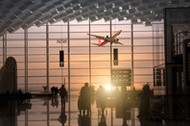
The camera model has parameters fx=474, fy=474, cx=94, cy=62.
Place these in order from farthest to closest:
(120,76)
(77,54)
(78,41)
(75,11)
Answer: (75,11)
(78,41)
(77,54)
(120,76)

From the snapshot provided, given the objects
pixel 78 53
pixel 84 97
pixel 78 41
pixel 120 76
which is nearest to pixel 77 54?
pixel 78 53

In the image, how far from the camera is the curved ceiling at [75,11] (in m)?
42.8

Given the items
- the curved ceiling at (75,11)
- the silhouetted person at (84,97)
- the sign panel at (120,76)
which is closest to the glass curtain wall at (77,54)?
the curved ceiling at (75,11)

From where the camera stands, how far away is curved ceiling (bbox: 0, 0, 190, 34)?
140ft

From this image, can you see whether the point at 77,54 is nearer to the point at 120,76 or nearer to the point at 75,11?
the point at 75,11

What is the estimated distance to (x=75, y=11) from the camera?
46.0 metres

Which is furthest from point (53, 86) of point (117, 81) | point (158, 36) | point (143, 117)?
point (143, 117)

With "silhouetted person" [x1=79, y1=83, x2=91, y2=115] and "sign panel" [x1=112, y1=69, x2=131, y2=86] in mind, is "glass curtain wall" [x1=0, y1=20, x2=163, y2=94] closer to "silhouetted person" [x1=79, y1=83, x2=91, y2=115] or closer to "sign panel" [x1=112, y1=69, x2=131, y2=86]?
"sign panel" [x1=112, y1=69, x2=131, y2=86]

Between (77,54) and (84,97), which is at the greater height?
(77,54)

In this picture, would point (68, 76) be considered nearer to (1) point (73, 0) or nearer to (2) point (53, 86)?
(2) point (53, 86)

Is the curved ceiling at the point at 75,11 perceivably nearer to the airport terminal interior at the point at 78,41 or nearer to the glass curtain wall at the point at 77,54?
the airport terminal interior at the point at 78,41

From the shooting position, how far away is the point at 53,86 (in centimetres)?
4528

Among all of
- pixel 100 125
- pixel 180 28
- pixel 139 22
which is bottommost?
pixel 100 125

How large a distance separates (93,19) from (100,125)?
3351 cm
